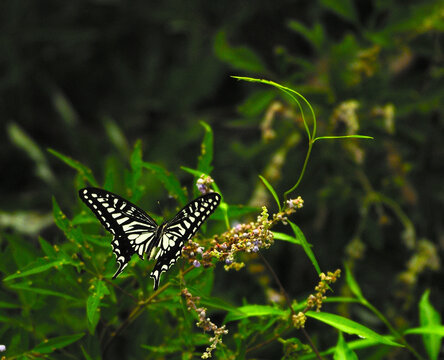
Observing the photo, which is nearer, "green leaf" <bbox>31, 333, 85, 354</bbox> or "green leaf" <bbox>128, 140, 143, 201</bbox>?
"green leaf" <bbox>31, 333, 85, 354</bbox>

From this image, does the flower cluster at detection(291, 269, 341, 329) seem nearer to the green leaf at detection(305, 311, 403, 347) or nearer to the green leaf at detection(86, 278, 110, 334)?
the green leaf at detection(305, 311, 403, 347)

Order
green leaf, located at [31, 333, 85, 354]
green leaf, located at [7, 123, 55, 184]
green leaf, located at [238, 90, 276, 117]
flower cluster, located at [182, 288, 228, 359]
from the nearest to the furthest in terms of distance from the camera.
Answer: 1. flower cluster, located at [182, 288, 228, 359]
2. green leaf, located at [31, 333, 85, 354]
3. green leaf, located at [238, 90, 276, 117]
4. green leaf, located at [7, 123, 55, 184]

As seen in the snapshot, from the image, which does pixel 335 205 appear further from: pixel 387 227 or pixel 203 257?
pixel 203 257

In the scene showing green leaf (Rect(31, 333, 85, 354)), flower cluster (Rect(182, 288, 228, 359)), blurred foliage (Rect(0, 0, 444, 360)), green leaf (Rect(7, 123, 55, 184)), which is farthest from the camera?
green leaf (Rect(7, 123, 55, 184))

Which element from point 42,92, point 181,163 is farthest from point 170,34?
point 181,163

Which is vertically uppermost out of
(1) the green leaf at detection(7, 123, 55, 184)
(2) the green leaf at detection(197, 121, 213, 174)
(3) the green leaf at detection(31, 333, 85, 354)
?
(1) the green leaf at detection(7, 123, 55, 184)

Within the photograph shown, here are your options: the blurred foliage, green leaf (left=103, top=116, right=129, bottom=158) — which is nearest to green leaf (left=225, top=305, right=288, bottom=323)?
the blurred foliage
